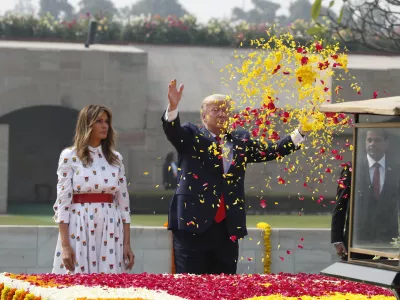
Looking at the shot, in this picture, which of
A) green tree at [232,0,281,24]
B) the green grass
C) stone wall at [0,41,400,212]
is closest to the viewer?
the green grass

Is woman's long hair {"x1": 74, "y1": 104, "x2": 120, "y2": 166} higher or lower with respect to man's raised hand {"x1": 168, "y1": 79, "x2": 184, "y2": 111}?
lower

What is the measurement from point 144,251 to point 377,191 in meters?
4.86

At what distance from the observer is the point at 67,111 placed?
2711 centimetres

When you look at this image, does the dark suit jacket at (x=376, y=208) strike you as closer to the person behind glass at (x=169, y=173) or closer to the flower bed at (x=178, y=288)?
the flower bed at (x=178, y=288)

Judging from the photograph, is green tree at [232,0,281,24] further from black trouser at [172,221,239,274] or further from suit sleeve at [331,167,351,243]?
black trouser at [172,221,239,274]

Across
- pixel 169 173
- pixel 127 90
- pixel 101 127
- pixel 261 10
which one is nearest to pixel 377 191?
pixel 101 127

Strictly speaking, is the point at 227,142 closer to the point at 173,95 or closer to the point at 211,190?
the point at 211,190

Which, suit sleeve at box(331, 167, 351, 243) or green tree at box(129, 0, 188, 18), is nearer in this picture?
suit sleeve at box(331, 167, 351, 243)

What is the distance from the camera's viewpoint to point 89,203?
768cm

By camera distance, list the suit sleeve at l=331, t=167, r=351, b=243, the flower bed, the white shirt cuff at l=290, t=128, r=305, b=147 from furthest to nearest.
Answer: the suit sleeve at l=331, t=167, r=351, b=243 → the white shirt cuff at l=290, t=128, r=305, b=147 → the flower bed

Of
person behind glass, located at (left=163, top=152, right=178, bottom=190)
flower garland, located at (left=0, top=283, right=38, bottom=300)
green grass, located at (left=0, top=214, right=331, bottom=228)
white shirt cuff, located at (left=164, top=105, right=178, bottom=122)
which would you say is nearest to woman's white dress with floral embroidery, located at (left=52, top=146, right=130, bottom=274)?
white shirt cuff, located at (left=164, top=105, right=178, bottom=122)

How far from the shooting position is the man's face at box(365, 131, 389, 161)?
524 cm

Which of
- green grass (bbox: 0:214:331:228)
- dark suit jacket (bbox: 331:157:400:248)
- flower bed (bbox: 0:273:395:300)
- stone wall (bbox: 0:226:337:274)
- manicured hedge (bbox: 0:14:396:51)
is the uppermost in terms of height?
manicured hedge (bbox: 0:14:396:51)

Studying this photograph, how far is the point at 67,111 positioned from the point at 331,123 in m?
20.7
